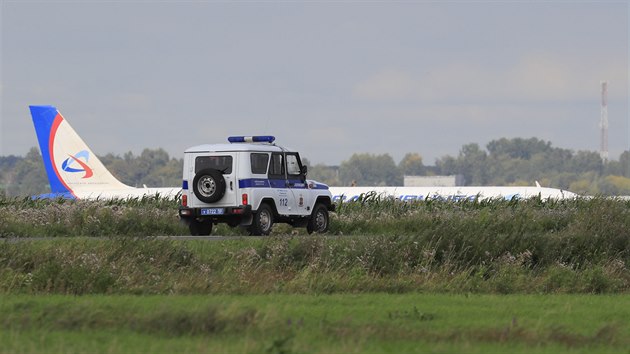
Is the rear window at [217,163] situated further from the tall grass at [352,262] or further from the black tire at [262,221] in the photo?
the tall grass at [352,262]

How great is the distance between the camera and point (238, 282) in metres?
20.8

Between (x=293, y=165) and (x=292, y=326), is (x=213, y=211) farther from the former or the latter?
(x=292, y=326)

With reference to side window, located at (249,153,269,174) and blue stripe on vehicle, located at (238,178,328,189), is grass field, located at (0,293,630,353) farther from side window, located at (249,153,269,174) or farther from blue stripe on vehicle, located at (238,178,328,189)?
side window, located at (249,153,269,174)

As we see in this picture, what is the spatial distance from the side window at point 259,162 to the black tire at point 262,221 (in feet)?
3.34

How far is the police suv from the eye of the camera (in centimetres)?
3359

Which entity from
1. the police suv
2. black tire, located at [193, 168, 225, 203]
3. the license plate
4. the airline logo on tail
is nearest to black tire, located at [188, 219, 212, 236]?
the police suv

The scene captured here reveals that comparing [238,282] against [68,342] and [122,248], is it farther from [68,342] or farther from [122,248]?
[68,342]

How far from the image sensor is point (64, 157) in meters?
70.6

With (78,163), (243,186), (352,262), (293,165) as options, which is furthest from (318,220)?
(78,163)

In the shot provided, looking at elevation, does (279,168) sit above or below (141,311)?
above

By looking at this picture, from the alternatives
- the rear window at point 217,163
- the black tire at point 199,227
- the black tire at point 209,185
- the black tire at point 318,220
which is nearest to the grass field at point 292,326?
the black tire at point 209,185

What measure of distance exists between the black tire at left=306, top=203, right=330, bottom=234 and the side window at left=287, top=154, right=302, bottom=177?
1506mm

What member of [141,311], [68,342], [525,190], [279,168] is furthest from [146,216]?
[525,190]

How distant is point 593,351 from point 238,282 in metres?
8.21
